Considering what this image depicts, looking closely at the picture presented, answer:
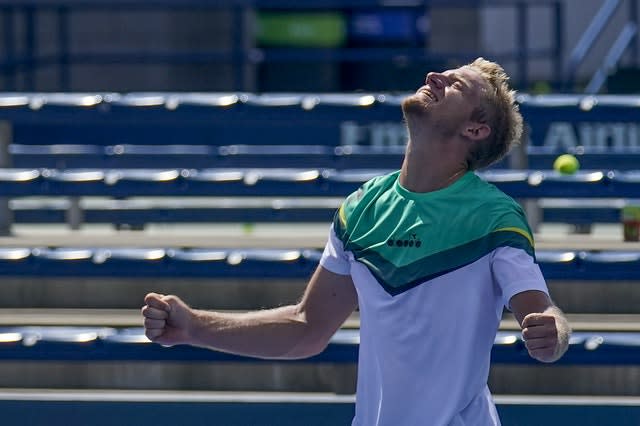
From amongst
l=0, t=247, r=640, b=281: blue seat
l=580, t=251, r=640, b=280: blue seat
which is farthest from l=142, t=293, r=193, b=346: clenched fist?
l=580, t=251, r=640, b=280: blue seat

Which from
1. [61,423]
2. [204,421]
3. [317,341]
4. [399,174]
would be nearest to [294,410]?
[204,421]

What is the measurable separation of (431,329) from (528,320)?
267 mm

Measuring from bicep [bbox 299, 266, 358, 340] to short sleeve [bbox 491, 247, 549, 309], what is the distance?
0.40 meters

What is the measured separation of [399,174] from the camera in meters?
2.56

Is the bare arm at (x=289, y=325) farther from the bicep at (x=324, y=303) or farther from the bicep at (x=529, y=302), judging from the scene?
the bicep at (x=529, y=302)

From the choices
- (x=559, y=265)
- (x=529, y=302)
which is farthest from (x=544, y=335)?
(x=559, y=265)

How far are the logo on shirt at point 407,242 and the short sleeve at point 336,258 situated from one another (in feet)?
0.52

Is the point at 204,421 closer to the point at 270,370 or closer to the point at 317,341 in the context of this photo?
the point at 270,370

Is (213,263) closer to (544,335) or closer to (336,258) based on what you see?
(336,258)

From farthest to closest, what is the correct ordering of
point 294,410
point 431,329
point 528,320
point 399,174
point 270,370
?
point 270,370
point 294,410
point 399,174
point 431,329
point 528,320

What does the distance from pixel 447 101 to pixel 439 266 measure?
1.06ft

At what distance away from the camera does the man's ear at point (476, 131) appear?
8.07ft

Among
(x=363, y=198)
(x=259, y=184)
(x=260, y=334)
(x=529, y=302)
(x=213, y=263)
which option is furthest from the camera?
(x=259, y=184)

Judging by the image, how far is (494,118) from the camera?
2.48 metres
